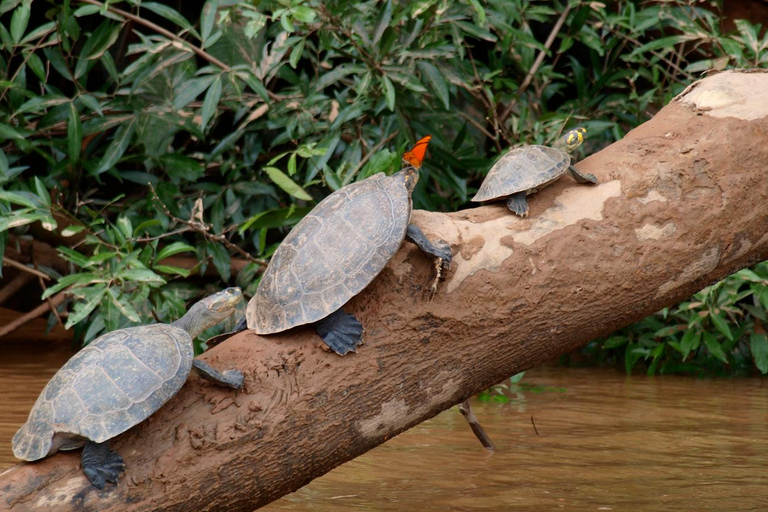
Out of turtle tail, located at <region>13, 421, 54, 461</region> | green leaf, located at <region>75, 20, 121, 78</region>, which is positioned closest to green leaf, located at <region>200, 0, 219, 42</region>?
green leaf, located at <region>75, 20, 121, 78</region>

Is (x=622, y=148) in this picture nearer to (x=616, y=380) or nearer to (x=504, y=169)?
(x=504, y=169)

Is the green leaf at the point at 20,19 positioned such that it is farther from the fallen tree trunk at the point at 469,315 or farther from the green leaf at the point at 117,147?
the fallen tree trunk at the point at 469,315

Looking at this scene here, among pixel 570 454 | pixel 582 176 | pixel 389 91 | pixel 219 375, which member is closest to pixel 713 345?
pixel 570 454

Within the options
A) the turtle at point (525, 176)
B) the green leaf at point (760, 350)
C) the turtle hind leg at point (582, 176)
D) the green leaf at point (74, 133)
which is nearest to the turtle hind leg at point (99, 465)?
the turtle at point (525, 176)

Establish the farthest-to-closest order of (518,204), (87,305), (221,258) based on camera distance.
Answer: (221,258), (87,305), (518,204)

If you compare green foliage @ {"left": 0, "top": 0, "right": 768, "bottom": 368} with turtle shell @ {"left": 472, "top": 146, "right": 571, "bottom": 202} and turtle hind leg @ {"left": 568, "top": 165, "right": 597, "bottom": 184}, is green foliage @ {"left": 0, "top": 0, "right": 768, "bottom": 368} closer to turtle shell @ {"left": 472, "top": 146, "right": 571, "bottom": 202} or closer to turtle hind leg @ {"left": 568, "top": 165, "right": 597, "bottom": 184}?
turtle shell @ {"left": 472, "top": 146, "right": 571, "bottom": 202}

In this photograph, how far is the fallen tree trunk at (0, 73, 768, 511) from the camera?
226cm

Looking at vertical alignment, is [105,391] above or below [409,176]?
below

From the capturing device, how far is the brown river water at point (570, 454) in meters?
3.36

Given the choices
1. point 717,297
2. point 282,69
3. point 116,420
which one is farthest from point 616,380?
point 116,420

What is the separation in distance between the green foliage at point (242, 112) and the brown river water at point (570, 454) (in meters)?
0.63

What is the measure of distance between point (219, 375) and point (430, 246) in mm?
752

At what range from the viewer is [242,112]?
5.42 meters

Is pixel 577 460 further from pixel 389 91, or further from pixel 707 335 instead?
pixel 389 91
